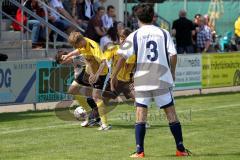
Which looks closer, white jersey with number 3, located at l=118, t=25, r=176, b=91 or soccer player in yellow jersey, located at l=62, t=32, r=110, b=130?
white jersey with number 3, located at l=118, t=25, r=176, b=91

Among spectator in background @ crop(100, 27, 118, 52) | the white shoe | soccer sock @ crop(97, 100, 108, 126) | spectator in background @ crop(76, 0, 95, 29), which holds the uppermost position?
spectator in background @ crop(76, 0, 95, 29)

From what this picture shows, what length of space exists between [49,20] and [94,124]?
8369 mm

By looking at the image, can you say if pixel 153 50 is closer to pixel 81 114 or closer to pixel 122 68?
pixel 122 68

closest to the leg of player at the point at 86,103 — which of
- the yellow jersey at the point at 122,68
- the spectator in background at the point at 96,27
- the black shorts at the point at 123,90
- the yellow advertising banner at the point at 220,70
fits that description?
the black shorts at the point at 123,90

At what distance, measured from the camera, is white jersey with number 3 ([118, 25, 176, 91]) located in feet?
35.4

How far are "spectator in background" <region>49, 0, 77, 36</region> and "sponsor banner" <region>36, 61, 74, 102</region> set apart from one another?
3565 millimetres

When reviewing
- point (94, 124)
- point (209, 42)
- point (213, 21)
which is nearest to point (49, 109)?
point (94, 124)

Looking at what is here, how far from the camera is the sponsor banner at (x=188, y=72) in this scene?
23484 mm

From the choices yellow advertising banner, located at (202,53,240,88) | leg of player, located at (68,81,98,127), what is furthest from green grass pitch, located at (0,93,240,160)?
yellow advertising banner, located at (202,53,240,88)

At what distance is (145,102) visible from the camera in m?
10.9

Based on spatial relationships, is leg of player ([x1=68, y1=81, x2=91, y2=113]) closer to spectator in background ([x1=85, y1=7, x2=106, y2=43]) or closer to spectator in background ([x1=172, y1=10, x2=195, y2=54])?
spectator in background ([x1=85, y1=7, x2=106, y2=43])

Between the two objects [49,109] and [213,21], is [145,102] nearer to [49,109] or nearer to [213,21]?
[49,109]

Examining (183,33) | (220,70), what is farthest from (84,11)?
(220,70)

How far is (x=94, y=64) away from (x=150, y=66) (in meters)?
4.13
